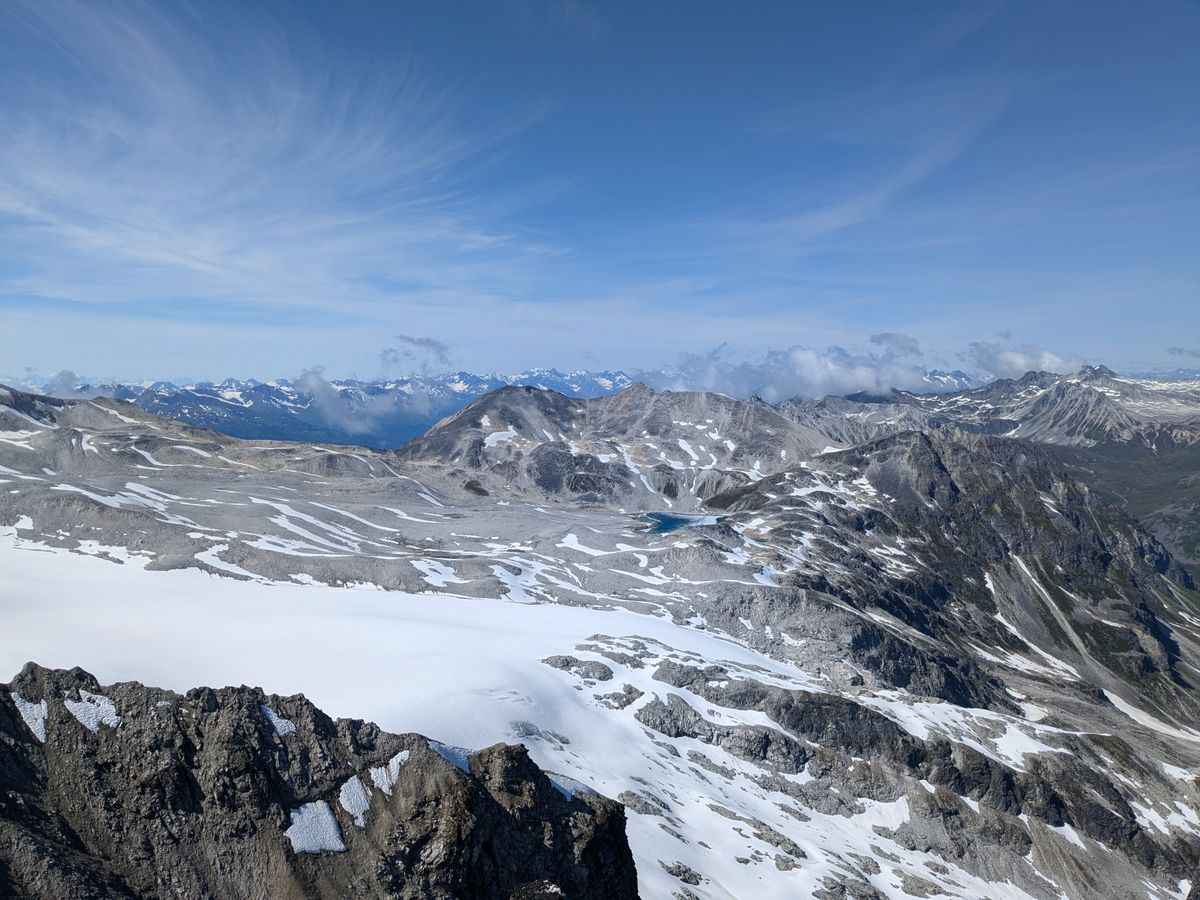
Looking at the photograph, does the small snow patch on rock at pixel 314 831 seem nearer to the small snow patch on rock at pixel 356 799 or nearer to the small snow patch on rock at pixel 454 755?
the small snow patch on rock at pixel 356 799

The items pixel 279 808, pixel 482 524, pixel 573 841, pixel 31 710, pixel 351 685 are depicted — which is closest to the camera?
pixel 31 710

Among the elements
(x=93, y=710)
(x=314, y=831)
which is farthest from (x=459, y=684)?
(x=93, y=710)

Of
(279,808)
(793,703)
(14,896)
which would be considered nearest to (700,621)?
(793,703)

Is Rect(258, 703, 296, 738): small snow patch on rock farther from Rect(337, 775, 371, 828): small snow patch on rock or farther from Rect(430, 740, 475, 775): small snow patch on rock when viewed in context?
Rect(430, 740, 475, 775): small snow patch on rock

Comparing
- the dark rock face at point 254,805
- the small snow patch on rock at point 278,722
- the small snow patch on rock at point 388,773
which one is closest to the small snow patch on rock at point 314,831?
the dark rock face at point 254,805

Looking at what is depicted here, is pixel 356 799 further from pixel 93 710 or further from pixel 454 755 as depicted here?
pixel 93 710

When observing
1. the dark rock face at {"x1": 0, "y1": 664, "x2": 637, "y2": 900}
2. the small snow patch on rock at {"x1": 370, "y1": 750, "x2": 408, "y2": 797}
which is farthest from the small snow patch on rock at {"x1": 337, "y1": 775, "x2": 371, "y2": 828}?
the small snow patch on rock at {"x1": 370, "y1": 750, "x2": 408, "y2": 797}

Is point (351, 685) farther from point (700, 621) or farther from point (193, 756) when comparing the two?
point (700, 621)
